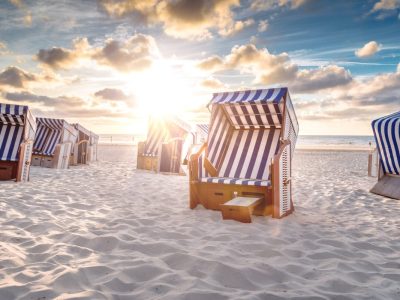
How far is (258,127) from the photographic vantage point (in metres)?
7.46

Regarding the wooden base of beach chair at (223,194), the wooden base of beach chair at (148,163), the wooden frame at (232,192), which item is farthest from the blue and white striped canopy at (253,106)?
the wooden base of beach chair at (148,163)

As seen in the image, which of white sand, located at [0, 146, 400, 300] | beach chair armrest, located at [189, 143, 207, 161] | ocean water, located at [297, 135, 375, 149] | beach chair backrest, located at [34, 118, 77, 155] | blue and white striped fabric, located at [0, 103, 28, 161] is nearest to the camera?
white sand, located at [0, 146, 400, 300]

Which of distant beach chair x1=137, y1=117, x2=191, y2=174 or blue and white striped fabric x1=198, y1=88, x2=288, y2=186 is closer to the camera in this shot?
blue and white striped fabric x1=198, y1=88, x2=288, y2=186

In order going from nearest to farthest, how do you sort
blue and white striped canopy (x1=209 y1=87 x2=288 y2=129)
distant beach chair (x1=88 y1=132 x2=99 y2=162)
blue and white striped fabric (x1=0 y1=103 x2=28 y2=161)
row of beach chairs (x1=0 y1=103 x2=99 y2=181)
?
blue and white striped canopy (x1=209 y1=87 x2=288 y2=129) → blue and white striped fabric (x1=0 y1=103 x2=28 y2=161) → row of beach chairs (x1=0 y1=103 x2=99 y2=181) → distant beach chair (x1=88 y1=132 x2=99 y2=162)

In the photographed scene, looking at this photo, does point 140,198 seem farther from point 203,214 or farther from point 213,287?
point 213,287

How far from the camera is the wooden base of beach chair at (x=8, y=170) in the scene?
9086 mm

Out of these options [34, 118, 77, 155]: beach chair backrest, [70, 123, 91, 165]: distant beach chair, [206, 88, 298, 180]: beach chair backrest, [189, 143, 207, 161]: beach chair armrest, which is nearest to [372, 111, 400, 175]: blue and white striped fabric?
[206, 88, 298, 180]: beach chair backrest

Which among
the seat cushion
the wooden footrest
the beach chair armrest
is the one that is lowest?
the wooden footrest

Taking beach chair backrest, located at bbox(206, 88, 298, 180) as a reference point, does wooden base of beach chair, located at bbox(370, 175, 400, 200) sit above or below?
below

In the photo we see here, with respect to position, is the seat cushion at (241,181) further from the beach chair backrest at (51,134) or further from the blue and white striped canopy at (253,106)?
the beach chair backrest at (51,134)

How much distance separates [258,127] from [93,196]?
4.35m

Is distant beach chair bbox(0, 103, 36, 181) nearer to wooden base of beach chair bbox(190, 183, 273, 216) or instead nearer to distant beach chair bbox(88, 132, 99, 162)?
wooden base of beach chair bbox(190, 183, 273, 216)

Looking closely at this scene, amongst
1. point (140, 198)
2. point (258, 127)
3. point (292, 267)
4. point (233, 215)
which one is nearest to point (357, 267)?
point (292, 267)

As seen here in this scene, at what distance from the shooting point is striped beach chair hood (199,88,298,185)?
6.85m
